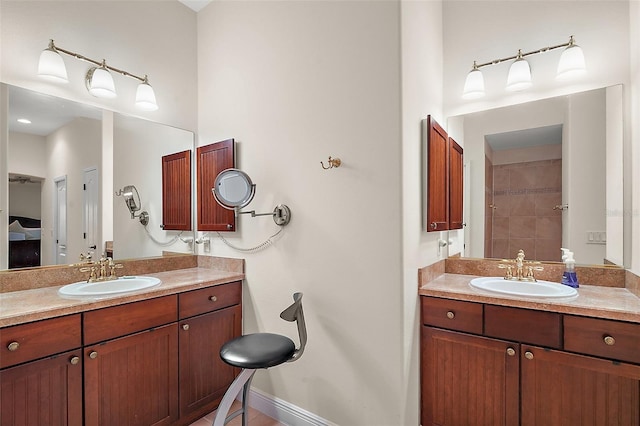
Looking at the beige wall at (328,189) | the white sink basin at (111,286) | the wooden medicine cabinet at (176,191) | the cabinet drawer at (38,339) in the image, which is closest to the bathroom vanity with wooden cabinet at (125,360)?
the cabinet drawer at (38,339)

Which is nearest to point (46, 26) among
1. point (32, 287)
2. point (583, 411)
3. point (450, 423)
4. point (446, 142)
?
point (32, 287)

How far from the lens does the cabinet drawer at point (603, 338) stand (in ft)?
4.25

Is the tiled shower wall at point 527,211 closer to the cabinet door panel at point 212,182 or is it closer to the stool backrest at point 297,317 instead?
the stool backrest at point 297,317

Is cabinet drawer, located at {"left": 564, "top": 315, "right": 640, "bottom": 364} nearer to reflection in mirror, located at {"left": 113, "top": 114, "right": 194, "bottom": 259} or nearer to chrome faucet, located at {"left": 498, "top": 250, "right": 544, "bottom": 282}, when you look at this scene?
chrome faucet, located at {"left": 498, "top": 250, "right": 544, "bottom": 282}

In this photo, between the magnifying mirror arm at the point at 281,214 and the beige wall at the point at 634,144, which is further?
→ the magnifying mirror arm at the point at 281,214

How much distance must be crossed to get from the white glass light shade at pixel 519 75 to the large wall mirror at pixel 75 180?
251 cm

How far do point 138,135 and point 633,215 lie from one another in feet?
10.4

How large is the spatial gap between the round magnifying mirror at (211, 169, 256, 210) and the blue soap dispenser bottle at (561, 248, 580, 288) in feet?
6.57

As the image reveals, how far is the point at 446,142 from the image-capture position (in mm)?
2076

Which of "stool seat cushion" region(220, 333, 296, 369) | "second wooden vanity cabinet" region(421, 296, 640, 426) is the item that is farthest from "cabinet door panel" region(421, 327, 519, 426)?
"stool seat cushion" region(220, 333, 296, 369)

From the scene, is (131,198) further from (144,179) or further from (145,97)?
(145,97)

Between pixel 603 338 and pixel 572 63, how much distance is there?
152cm

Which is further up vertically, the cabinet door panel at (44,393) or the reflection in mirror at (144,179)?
the reflection in mirror at (144,179)

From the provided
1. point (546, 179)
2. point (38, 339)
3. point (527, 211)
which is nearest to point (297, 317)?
point (38, 339)
